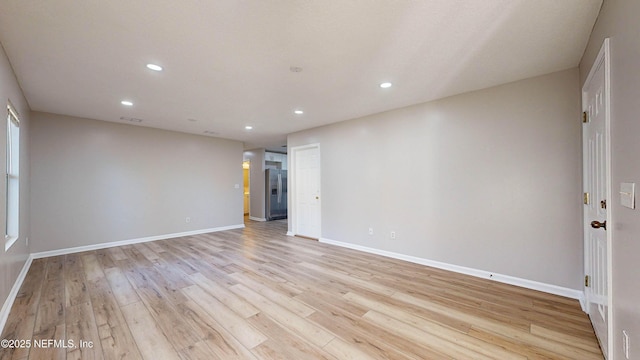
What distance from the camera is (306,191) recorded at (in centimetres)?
593

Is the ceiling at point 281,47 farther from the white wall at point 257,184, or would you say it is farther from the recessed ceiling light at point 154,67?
the white wall at point 257,184

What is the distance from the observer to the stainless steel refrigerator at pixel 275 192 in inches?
329

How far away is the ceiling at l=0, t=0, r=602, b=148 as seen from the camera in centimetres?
180

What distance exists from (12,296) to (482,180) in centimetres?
572

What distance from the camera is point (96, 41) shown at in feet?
7.11

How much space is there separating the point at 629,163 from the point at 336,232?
4.17 meters

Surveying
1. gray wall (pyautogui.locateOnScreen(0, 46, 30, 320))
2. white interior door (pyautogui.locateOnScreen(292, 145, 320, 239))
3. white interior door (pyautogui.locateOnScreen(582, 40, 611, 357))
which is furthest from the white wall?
white interior door (pyautogui.locateOnScreen(582, 40, 611, 357))

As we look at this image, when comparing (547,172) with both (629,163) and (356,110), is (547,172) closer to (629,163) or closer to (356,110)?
(629,163)

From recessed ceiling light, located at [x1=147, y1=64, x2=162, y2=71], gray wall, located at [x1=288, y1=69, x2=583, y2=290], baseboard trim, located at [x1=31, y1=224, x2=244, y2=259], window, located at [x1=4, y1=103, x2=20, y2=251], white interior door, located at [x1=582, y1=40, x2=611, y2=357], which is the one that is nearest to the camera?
white interior door, located at [x1=582, y1=40, x2=611, y2=357]

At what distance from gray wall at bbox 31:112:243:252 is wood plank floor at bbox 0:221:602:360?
1016mm

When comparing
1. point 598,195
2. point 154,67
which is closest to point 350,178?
point 598,195

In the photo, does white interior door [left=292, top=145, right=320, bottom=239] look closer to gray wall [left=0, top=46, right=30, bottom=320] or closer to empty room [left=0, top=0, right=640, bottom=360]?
empty room [left=0, top=0, right=640, bottom=360]

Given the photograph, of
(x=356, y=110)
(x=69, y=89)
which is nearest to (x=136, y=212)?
(x=69, y=89)

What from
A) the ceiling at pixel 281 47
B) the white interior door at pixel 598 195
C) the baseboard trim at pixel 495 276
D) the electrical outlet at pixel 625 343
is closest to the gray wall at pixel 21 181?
the ceiling at pixel 281 47
